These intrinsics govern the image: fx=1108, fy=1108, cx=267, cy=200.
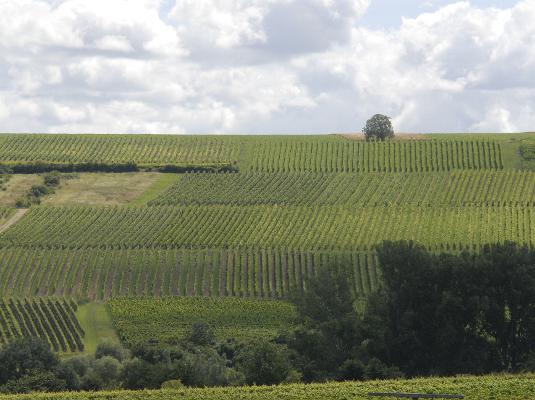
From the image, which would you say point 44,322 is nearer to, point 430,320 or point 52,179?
point 430,320

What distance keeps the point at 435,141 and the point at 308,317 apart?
375 feet

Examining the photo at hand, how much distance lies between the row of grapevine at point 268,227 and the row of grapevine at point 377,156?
30337mm

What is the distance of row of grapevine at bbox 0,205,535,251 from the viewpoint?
134 m

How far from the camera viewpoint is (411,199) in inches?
6147

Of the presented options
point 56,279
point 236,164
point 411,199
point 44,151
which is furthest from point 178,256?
point 44,151

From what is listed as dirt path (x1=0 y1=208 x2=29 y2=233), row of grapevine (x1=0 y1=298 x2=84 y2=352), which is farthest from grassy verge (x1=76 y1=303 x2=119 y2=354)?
dirt path (x1=0 y1=208 x2=29 y2=233)

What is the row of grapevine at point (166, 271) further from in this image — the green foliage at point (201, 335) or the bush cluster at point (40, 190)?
the bush cluster at point (40, 190)

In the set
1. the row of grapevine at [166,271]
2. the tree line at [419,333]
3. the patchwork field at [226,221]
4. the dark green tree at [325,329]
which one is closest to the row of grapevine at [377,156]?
the patchwork field at [226,221]

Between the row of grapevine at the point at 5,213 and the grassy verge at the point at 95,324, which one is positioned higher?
the row of grapevine at the point at 5,213

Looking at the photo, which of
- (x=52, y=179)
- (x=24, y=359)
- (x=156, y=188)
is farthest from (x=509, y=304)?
(x=52, y=179)

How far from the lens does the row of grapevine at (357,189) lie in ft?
509

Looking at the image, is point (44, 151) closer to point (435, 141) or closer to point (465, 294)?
point (435, 141)

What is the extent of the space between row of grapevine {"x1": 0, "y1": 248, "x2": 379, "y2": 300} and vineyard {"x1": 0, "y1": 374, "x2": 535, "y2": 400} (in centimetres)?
6509

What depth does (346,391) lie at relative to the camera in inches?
2063
